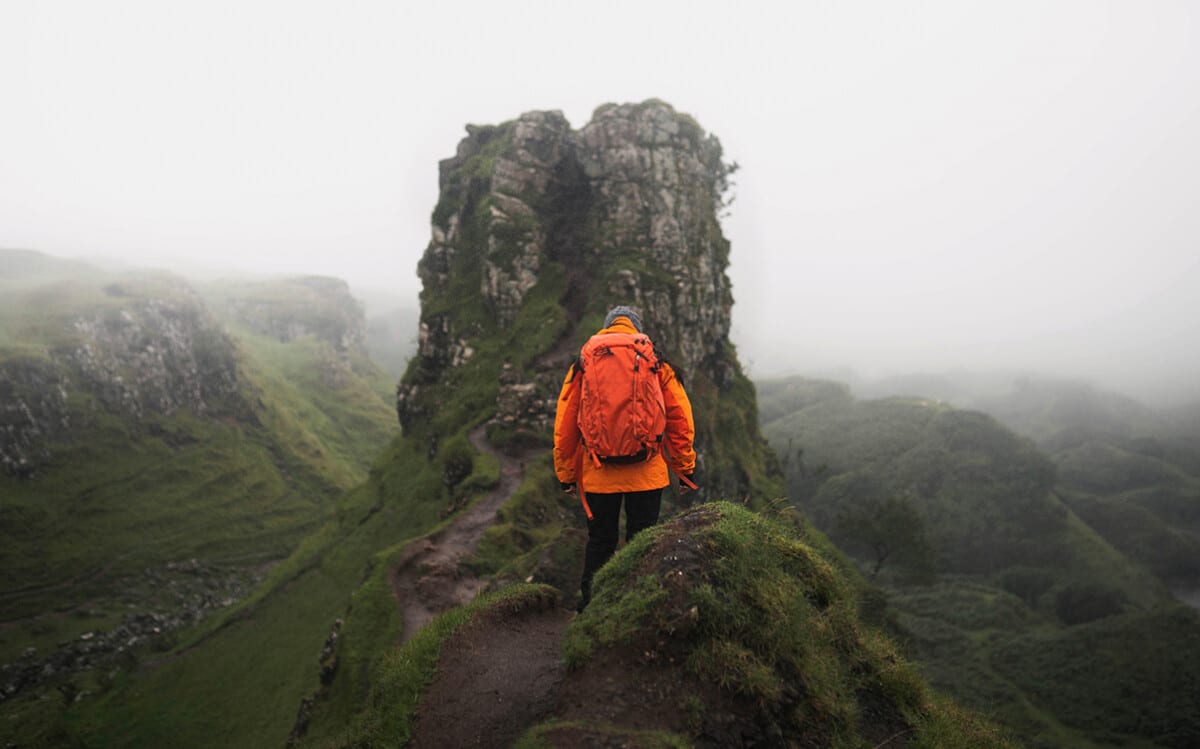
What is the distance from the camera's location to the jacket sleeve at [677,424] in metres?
7.91

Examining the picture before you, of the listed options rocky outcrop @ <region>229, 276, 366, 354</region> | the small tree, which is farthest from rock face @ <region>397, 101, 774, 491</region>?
rocky outcrop @ <region>229, 276, 366, 354</region>

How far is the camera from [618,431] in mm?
7297

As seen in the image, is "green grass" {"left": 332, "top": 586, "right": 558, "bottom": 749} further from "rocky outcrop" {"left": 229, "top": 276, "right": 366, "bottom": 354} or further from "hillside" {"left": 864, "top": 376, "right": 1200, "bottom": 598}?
"rocky outcrop" {"left": 229, "top": 276, "right": 366, "bottom": 354}

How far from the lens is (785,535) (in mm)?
7430

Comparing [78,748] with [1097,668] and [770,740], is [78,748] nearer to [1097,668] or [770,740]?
[770,740]

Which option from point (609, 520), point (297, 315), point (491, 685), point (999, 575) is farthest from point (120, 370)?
point (999, 575)

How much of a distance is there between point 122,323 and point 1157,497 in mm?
197625

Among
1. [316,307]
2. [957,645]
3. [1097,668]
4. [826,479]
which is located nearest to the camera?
[1097,668]

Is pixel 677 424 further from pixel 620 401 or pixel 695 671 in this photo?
pixel 695 671

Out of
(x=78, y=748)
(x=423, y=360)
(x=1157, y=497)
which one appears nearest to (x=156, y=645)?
(x=78, y=748)

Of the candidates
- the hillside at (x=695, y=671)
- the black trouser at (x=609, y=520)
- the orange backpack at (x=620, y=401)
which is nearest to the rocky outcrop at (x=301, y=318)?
the black trouser at (x=609, y=520)

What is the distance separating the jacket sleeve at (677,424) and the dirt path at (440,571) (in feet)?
32.1

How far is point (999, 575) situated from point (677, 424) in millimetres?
111178

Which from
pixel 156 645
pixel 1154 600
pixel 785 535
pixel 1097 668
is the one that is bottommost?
pixel 1154 600
